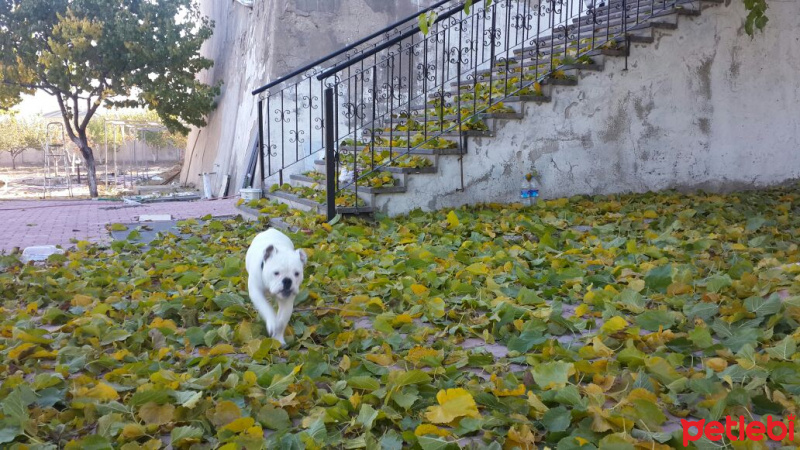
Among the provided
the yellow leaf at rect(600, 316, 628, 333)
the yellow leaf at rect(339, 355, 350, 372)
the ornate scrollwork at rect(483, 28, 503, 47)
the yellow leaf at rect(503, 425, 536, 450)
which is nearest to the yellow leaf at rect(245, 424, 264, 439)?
the yellow leaf at rect(339, 355, 350, 372)

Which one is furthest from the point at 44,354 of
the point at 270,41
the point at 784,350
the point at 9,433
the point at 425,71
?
the point at 270,41

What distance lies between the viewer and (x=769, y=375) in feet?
7.94

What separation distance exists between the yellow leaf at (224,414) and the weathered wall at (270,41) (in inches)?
358

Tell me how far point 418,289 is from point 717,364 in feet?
5.70

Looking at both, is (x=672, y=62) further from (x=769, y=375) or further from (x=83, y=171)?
(x=83, y=171)

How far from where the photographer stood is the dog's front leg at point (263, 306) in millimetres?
3213

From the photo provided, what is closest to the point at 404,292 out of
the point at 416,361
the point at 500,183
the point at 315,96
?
the point at 416,361

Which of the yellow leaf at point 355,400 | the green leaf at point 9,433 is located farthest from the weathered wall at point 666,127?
the green leaf at point 9,433

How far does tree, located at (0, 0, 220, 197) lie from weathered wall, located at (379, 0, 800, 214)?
35.9ft

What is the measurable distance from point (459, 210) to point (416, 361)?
3.96 m

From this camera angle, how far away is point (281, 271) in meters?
3.12

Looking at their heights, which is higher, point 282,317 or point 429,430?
point 282,317

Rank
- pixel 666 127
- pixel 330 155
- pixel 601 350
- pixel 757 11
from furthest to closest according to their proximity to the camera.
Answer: pixel 666 127, pixel 757 11, pixel 330 155, pixel 601 350

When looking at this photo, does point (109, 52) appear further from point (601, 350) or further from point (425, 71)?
point (601, 350)
